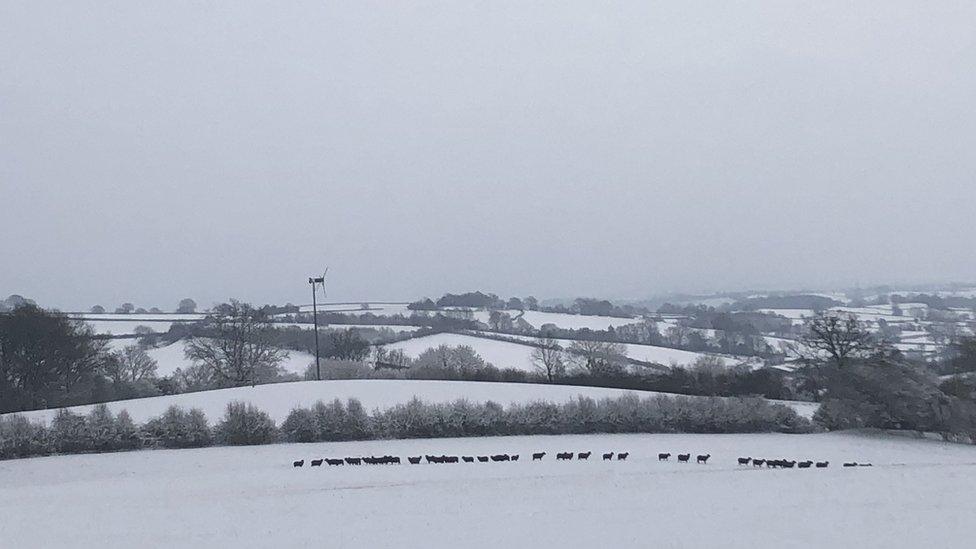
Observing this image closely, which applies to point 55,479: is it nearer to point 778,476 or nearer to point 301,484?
point 301,484

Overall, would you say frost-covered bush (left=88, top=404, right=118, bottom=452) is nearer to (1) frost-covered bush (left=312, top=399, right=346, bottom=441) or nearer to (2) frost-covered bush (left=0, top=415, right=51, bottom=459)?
(2) frost-covered bush (left=0, top=415, right=51, bottom=459)

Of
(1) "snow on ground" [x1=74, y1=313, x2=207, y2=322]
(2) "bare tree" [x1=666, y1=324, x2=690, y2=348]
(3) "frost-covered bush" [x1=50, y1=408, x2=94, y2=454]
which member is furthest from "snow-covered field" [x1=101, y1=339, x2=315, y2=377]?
(2) "bare tree" [x1=666, y1=324, x2=690, y2=348]

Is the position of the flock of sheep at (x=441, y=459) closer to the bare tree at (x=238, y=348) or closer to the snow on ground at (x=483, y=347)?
the bare tree at (x=238, y=348)

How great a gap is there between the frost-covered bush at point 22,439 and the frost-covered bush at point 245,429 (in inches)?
362

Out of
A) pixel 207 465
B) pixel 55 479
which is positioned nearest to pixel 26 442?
pixel 55 479

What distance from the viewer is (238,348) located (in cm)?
5953

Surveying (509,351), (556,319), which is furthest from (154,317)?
(509,351)

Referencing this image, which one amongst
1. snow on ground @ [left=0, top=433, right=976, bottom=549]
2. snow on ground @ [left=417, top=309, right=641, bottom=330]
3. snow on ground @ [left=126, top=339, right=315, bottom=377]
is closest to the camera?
snow on ground @ [left=0, top=433, right=976, bottom=549]

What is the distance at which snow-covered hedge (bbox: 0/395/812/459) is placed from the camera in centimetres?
3484

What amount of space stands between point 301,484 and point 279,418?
15.0m

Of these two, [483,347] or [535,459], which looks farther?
[483,347]

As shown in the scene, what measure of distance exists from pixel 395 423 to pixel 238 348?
2911cm

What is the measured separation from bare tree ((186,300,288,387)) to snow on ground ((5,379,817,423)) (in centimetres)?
1328

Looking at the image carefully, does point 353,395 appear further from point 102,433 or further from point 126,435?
point 102,433
